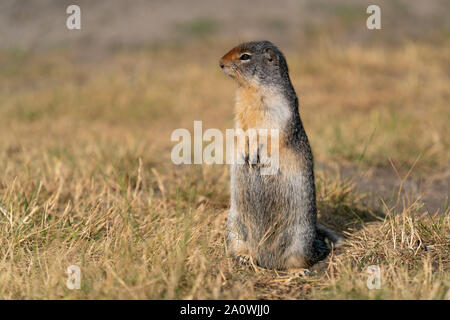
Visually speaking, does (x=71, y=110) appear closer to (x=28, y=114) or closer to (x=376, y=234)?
(x=28, y=114)

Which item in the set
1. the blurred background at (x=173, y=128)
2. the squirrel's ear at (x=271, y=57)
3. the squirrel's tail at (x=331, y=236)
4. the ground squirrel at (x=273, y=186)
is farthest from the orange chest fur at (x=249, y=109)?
the squirrel's tail at (x=331, y=236)

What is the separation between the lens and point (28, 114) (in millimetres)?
8312

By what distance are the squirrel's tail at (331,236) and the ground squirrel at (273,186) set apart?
0.56 ft

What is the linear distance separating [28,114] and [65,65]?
344cm

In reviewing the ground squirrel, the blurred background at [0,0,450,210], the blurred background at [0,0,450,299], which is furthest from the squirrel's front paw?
the blurred background at [0,0,450,210]

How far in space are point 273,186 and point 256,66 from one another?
823 millimetres

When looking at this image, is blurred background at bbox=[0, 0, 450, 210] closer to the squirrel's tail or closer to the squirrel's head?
the squirrel's tail

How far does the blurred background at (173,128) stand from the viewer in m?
3.13

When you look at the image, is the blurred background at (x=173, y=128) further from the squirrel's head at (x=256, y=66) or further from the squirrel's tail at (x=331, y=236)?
the squirrel's head at (x=256, y=66)

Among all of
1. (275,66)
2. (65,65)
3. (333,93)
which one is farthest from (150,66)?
(275,66)

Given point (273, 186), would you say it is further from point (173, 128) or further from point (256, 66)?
point (173, 128)

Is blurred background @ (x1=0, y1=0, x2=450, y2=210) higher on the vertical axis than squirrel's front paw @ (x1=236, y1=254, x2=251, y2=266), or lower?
higher

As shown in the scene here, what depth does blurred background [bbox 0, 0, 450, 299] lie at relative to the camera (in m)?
3.13

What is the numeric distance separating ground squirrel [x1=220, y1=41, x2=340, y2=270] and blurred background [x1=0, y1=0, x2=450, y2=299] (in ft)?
0.79
